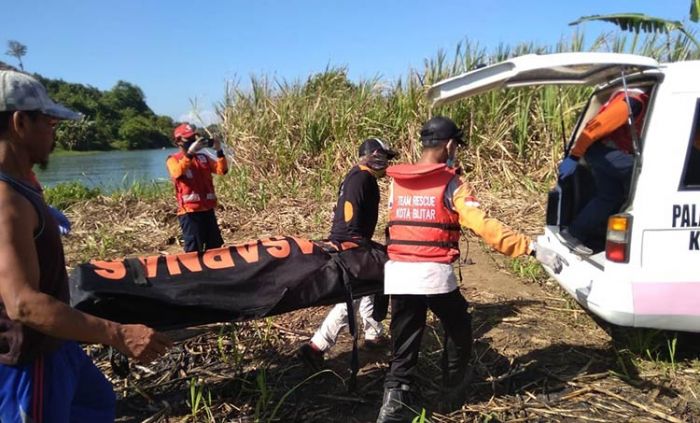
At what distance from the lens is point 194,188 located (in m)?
5.32

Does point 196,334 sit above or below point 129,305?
below

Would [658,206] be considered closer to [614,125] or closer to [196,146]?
A: [614,125]

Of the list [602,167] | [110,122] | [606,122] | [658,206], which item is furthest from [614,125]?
[110,122]

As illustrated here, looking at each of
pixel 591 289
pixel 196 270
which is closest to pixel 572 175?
pixel 591 289

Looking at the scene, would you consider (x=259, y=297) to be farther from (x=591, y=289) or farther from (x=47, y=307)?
(x=591, y=289)

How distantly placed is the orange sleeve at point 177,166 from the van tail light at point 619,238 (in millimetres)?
3897

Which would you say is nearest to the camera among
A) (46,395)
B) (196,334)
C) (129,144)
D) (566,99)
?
(46,395)

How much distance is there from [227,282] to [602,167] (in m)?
2.72

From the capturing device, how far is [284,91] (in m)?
10.5

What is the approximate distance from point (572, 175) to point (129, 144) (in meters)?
49.2

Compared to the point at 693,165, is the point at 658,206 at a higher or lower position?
lower

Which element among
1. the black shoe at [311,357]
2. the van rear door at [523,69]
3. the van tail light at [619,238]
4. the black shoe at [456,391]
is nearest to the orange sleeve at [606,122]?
the van rear door at [523,69]

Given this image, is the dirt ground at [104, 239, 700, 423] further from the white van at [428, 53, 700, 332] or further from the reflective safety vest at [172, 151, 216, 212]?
the reflective safety vest at [172, 151, 216, 212]

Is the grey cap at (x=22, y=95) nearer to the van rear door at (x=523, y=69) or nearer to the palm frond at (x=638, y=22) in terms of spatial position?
the van rear door at (x=523, y=69)
